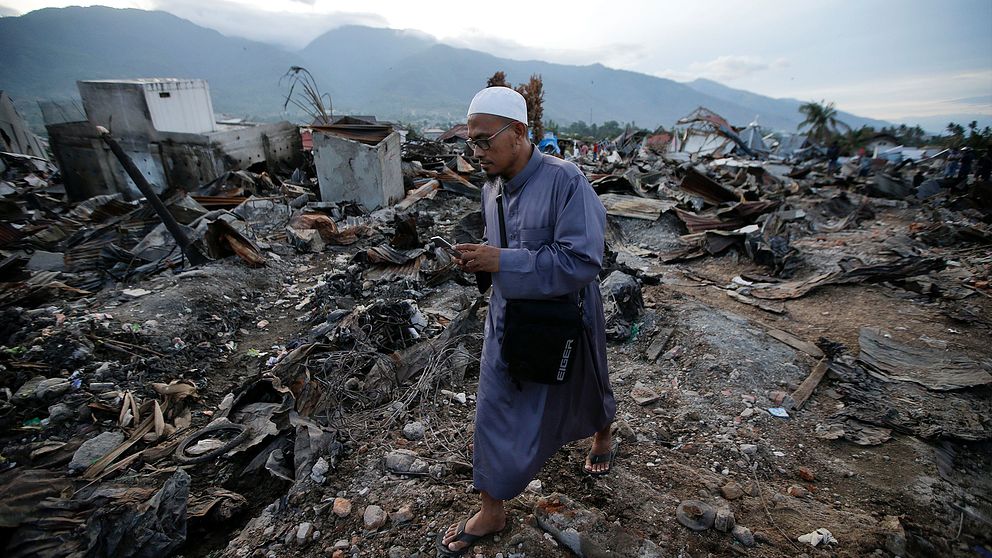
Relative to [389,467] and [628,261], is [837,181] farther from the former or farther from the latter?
[389,467]

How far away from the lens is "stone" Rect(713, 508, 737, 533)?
6.59 feet

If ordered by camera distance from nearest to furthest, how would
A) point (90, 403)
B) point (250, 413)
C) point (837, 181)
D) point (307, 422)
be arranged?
point (307, 422) → point (250, 413) → point (90, 403) → point (837, 181)

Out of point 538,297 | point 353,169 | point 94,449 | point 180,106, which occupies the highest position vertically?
point 180,106

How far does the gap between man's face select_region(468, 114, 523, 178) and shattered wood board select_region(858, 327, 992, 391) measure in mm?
3614

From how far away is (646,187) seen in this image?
10570 millimetres

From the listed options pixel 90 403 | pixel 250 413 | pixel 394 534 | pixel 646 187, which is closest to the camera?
pixel 394 534

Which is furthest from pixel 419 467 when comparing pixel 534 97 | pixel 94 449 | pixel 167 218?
pixel 534 97

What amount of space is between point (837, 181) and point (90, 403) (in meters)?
17.1

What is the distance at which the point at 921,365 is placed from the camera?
338 cm

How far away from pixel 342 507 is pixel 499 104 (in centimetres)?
214

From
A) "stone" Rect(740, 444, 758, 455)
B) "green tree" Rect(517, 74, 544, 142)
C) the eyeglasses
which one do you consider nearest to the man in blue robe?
the eyeglasses

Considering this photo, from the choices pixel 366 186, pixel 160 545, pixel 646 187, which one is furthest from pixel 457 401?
pixel 646 187

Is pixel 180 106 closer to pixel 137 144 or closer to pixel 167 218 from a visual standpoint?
pixel 137 144

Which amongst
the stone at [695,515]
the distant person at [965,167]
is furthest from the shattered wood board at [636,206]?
the distant person at [965,167]
